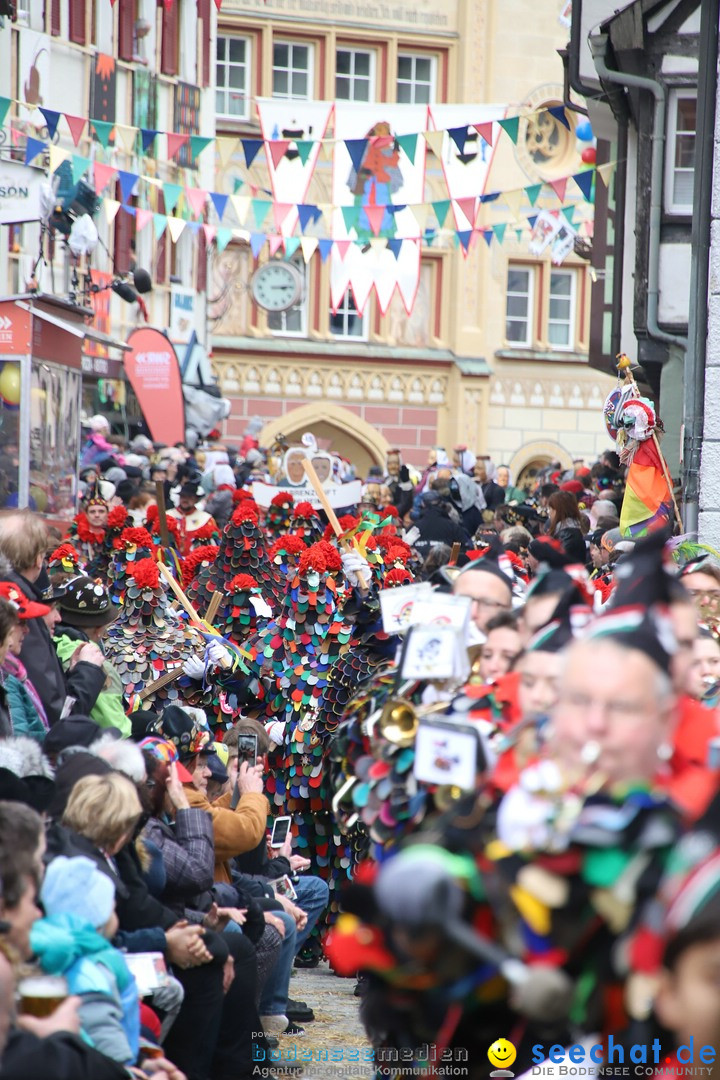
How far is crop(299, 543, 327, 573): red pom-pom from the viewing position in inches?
295

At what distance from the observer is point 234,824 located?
5.72 meters

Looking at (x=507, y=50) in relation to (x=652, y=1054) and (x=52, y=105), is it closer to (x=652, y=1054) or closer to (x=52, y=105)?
(x=52, y=105)

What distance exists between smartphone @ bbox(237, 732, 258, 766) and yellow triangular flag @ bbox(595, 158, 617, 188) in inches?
358

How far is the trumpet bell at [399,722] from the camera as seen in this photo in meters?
4.22

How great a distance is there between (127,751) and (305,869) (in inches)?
107

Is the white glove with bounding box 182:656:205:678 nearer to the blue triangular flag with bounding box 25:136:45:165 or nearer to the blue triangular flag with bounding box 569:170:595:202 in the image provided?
the blue triangular flag with bounding box 25:136:45:165

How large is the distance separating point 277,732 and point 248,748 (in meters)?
0.70

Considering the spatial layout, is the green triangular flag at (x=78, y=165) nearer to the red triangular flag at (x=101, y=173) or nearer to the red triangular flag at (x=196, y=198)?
the red triangular flag at (x=101, y=173)

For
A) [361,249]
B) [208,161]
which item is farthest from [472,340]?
[361,249]

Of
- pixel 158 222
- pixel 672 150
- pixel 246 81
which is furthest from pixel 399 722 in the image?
pixel 246 81

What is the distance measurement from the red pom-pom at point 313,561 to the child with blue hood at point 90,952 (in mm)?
3482

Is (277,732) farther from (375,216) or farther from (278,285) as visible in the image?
(278,285)

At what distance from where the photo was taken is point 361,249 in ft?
71.2

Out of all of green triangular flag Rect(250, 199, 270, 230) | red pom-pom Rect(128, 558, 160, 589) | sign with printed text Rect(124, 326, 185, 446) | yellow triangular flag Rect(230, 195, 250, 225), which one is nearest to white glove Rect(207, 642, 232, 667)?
red pom-pom Rect(128, 558, 160, 589)
